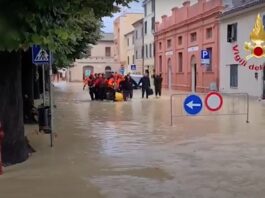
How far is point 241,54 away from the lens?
3653cm

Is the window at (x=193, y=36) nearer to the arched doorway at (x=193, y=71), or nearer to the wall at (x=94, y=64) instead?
the arched doorway at (x=193, y=71)

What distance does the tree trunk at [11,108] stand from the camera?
10406 millimetres

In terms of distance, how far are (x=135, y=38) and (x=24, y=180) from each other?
71.3 meters

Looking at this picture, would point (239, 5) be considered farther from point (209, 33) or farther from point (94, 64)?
point (94, 64)

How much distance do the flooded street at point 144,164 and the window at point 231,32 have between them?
21.9 m

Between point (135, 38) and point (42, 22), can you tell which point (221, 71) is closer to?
point (42, 22)

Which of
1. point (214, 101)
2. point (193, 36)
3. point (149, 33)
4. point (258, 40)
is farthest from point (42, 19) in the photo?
point (149, 33)

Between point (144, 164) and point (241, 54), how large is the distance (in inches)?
1083

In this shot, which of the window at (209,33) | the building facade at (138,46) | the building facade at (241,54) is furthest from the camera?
the building facade at (138,46)

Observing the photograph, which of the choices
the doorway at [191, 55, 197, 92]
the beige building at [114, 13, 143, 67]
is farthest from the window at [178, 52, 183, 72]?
the beige building at [114, 13, 143, 67]

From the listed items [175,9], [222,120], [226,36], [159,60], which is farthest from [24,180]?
[159,60]

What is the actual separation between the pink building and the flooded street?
26.1m

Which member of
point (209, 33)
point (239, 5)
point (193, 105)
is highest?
point (239, 5)

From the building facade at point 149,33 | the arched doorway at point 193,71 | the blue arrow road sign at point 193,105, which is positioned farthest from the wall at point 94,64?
the blue arrow road sign at point 193,105
